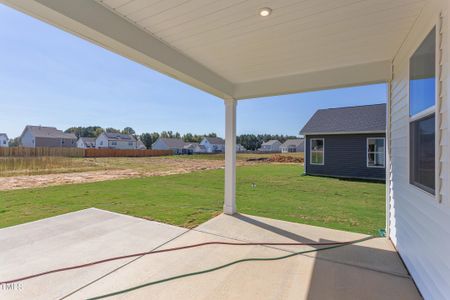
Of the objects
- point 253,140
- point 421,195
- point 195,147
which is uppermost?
point 253,140

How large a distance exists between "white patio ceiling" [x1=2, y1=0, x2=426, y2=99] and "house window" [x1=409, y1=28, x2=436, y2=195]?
0.40 metres

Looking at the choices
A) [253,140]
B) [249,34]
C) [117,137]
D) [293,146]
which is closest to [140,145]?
[117,137]

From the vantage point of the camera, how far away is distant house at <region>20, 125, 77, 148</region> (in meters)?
31.4

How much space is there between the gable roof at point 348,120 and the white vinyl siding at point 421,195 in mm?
7338

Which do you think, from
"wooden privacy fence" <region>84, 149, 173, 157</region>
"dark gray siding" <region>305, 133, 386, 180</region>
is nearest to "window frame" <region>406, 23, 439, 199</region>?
"dark gray siding" <region>305, 133, 386, 180</region>

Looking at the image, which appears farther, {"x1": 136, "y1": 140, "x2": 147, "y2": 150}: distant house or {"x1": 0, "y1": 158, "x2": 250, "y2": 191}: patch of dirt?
{"x1": 136, "y1": 140, "x2": 147, "y2": 150}: distant house

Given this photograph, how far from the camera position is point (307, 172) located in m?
10.7

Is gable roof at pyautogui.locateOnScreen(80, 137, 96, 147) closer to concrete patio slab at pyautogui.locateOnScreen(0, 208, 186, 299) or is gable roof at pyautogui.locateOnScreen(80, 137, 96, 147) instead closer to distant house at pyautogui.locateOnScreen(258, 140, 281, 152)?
distant house at pyautogui.locateOnScreen(258, 140, 281, 152)

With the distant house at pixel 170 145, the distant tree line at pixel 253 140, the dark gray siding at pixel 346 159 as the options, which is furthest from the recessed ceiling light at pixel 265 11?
the distant tree line at pixel 253 140

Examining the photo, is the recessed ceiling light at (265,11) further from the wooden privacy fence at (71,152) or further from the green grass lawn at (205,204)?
the wooden privacy fence at (71,152)

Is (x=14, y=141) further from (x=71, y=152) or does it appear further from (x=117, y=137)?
(x=71, y=152)

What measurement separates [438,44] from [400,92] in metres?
1.19

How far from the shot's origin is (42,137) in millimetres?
31922

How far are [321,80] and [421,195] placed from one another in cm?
211
